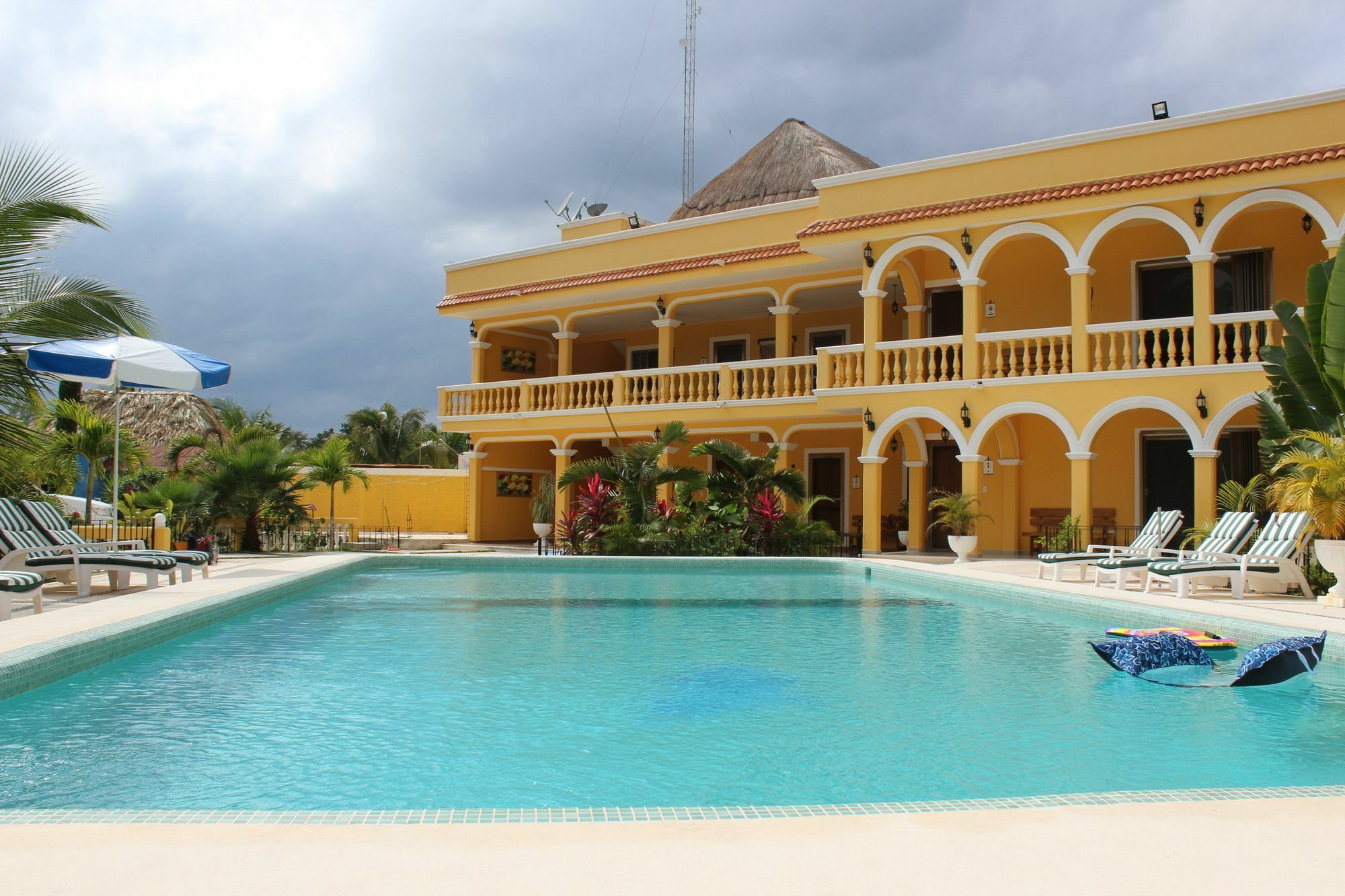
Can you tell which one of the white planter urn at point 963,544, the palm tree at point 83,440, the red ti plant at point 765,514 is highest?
the palm tree at point 83,440

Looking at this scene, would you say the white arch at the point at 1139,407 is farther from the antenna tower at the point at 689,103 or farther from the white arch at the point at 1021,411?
the antenna tower at the point at 689,103

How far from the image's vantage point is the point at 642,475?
18.0 m

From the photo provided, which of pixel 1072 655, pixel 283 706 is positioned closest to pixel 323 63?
pixel 283 706

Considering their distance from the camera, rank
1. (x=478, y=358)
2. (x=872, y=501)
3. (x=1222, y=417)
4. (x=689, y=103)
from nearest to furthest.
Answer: (x=1222, y=417), (x=872, y=501), (x=478, y=358), (x=689, y=103)

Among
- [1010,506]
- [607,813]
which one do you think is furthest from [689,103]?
[607,813]

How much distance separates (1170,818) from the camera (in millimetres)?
3520

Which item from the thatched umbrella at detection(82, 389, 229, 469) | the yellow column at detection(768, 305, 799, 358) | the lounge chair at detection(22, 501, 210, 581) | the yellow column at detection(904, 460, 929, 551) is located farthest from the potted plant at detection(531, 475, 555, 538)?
the thatched umbrella at detection(82, 389, 229, 469)

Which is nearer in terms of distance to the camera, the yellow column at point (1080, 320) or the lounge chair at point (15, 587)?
the lounge chair at point (15, 587)

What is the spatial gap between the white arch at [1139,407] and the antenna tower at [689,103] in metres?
20.1

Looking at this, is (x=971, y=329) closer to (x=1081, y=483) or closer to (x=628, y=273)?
(x=1081, y=483)

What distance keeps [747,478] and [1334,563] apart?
9.54 m

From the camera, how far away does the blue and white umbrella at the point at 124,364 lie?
1098 centimetres

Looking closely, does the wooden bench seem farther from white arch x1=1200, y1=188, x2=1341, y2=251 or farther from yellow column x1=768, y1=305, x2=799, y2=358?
yellow column x1=768, y1=305, x2=799, y2=358

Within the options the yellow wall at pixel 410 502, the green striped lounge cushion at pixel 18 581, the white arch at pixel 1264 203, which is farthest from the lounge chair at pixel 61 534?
the yellow wall at pixel 410 502
